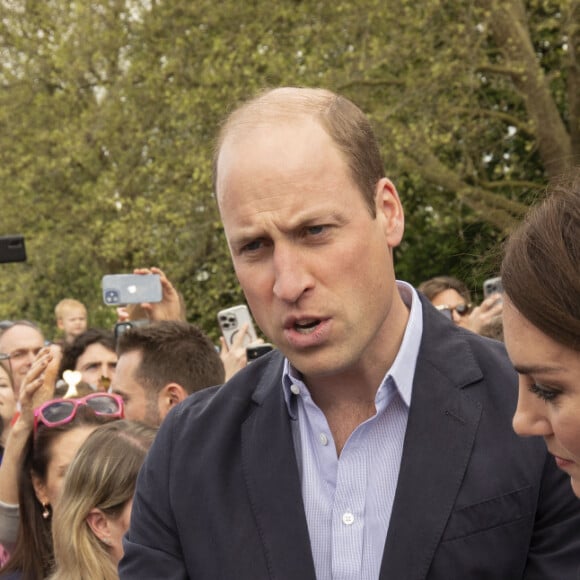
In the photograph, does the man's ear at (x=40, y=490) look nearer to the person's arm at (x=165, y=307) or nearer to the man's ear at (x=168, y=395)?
the man's ear at (x=168, y=395)

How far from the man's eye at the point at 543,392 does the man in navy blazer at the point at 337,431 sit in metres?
0.15

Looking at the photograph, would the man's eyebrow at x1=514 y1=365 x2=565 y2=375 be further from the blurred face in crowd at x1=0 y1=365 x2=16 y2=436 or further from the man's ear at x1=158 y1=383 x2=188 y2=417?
the blurred face in crowd at x1=0 y1=365 x2=16 y2=436

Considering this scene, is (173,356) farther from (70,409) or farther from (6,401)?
(6,401)

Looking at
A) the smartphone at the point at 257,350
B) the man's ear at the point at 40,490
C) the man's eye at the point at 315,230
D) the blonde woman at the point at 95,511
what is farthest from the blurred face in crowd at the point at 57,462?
the man's eye at the point at 315,230

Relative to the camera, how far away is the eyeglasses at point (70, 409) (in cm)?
454

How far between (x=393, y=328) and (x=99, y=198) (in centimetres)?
1447

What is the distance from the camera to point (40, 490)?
174 inches

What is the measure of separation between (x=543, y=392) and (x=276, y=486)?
57cm

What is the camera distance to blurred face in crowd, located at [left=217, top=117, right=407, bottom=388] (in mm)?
2252

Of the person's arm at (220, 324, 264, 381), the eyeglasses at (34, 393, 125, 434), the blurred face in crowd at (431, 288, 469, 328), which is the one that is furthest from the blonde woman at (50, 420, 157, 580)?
the blurred face in crowd at (431, 288, 469, 328)

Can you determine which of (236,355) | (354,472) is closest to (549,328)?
(354,472)

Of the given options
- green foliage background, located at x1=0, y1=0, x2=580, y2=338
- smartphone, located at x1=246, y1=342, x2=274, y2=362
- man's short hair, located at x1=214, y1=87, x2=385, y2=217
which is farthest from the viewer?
green foliage background, located at x1=0, y1=0, x2=580, y2=338

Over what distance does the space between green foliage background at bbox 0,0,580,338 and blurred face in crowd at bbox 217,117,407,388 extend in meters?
8.36

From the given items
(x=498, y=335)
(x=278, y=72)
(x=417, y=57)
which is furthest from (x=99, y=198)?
(x=498, y=335)
